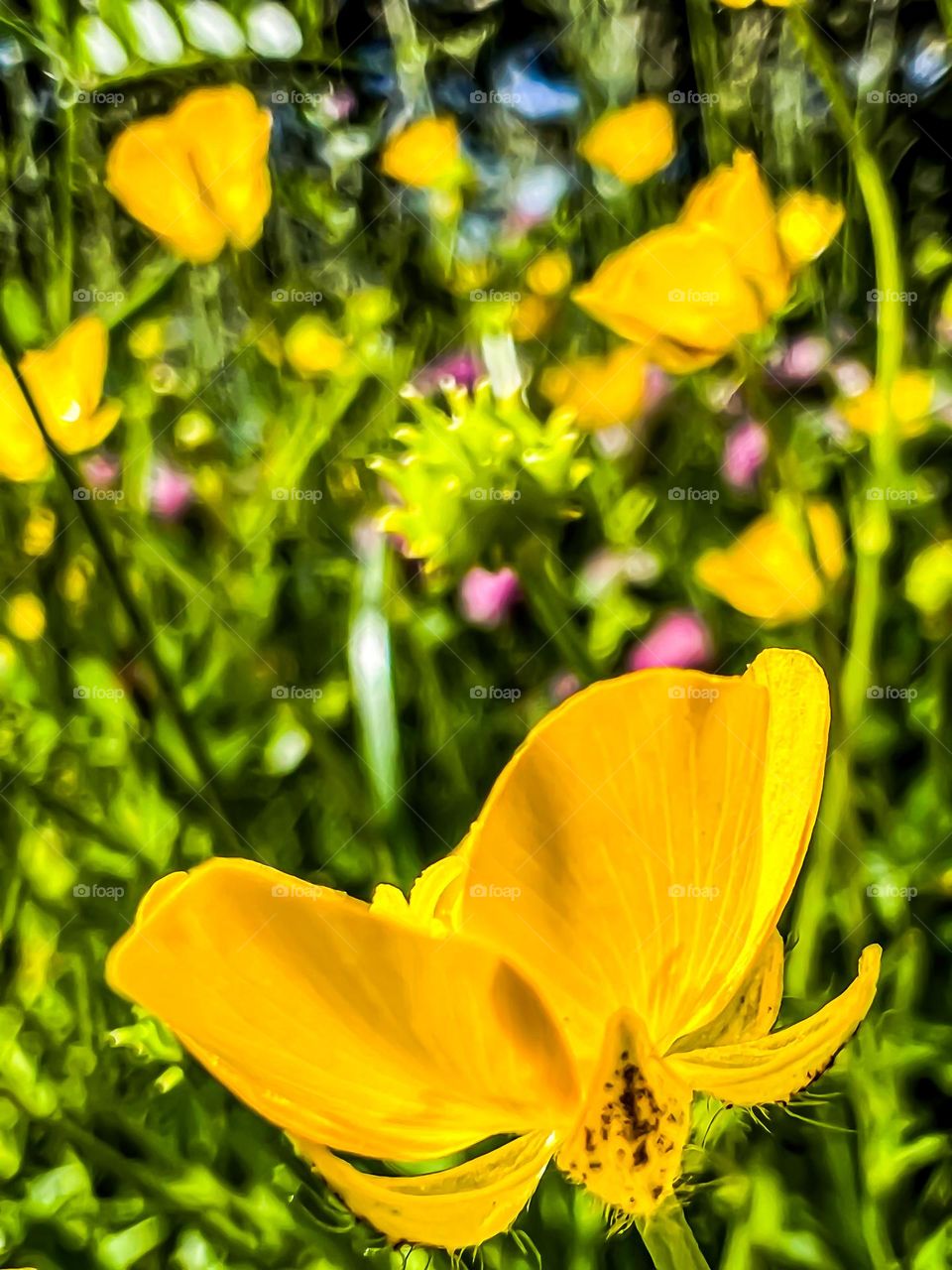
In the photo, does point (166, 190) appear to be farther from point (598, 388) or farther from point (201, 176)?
point (598, 388)

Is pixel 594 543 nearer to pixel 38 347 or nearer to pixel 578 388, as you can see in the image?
pixel 578 388

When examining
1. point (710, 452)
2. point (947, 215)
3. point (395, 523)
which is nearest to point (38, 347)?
point (395, 523)

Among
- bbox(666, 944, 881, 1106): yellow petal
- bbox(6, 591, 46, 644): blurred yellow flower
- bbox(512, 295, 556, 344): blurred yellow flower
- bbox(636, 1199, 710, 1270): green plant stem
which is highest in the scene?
bbox(512, 295, 556, 344): blurred yellow flower

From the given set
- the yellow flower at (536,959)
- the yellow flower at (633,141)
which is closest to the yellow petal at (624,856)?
the yellow flower at (536,959)

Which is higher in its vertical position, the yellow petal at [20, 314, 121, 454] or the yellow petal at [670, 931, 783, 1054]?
the yellow petal at [20, 314, 121, 454]

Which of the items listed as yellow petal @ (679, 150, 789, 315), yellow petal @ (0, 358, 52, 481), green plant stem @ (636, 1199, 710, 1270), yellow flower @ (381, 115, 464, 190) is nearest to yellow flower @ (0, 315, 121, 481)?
yellow petal @ (0, 358, 52, 481)

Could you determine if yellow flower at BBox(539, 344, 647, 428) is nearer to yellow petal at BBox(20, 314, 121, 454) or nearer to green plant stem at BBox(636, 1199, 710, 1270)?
yellow petal at BBox(20, 314, 121, 454)
